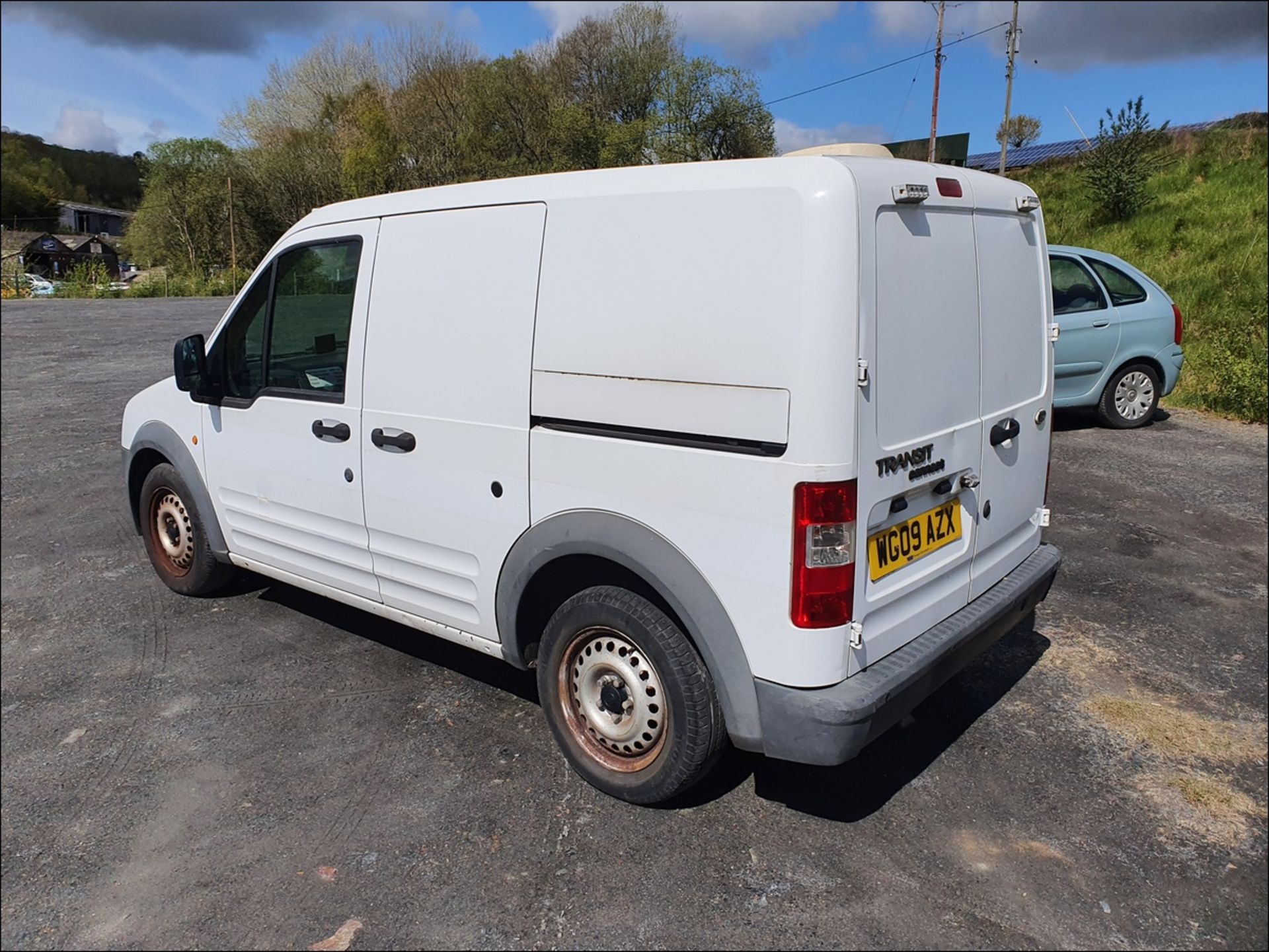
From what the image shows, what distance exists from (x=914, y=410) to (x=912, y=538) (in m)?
0.43

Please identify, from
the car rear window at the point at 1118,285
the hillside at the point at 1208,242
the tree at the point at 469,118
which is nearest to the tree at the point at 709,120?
the tree at the point at 469,118

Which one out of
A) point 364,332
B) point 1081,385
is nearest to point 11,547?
point 364,332

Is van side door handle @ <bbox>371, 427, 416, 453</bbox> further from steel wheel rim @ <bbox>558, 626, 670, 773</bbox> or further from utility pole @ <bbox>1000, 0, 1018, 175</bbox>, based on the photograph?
utility pole @ <bbox>1000, 0, 1018, 175</bbox>

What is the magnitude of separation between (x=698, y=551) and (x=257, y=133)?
167 ft

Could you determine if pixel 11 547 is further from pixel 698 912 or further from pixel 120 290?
pixel 120 290

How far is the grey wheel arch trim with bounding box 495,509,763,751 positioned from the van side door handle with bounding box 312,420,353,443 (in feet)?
3.93

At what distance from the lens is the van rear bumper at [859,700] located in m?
2.63

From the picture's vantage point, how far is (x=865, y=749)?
3508mm

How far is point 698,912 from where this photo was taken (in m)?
2.64

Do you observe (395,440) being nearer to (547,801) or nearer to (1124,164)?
(547,801)

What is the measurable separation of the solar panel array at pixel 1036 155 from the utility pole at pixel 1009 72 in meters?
1.27

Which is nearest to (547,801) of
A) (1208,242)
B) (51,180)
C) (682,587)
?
(682,587)

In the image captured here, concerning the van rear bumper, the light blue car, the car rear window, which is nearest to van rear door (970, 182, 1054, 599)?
the van rear bumper

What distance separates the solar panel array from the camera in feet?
87.3
